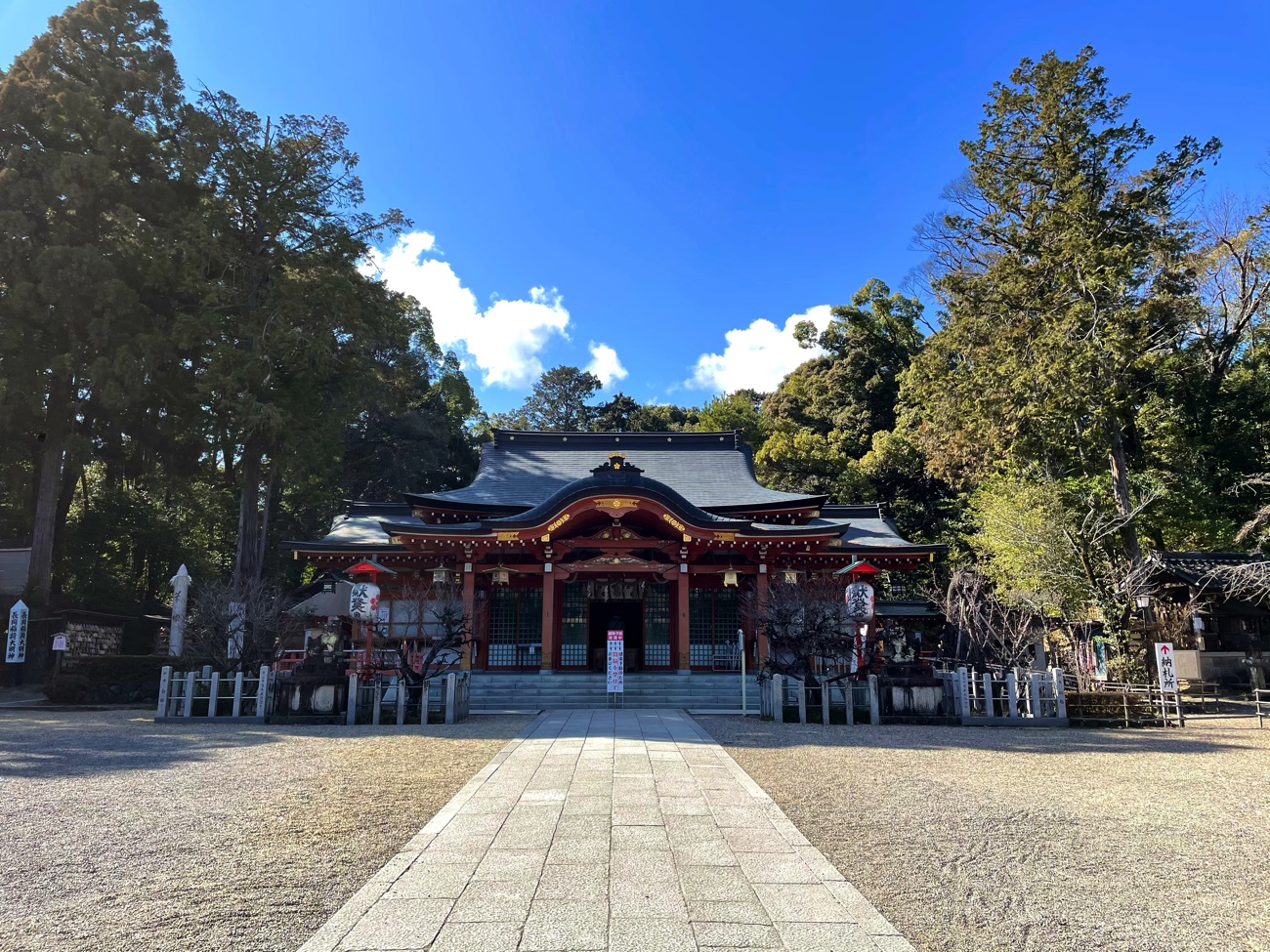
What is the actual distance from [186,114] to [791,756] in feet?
79.3

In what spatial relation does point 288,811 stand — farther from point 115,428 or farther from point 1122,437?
point 115,428

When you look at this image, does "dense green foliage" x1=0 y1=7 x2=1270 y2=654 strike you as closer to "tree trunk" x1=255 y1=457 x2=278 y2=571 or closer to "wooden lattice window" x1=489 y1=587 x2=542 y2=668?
"tree trunk" x1=255 y1=457 x2=278 y2=571

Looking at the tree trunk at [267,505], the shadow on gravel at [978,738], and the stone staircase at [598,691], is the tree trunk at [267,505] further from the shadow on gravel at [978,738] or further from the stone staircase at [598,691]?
the shadow on gravel at [978,738]

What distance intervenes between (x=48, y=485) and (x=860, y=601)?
71.5 ft

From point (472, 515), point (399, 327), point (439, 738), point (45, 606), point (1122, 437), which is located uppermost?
point (399, 327)

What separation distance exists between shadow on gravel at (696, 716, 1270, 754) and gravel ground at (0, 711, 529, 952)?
11.6ft

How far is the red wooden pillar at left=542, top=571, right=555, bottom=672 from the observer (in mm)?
15406

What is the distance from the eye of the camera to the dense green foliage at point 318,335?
1717 centimetres

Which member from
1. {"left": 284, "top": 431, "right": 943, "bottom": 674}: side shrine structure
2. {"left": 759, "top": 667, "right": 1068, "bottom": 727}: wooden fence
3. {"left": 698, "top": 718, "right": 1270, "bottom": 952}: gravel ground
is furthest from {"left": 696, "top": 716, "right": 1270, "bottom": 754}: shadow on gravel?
{"left": 284, "top": 431, "right": 943, "bottom": 674}: side shrine structure

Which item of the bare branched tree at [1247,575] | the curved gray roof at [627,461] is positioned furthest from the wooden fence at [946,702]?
the curved gray roof at [627,461]

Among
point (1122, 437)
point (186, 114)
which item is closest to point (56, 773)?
point (186, 114)

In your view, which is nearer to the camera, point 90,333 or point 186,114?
point 90,333

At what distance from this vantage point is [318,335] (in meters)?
21.4

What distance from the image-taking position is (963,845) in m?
4.75
